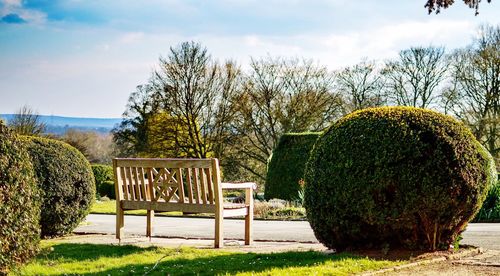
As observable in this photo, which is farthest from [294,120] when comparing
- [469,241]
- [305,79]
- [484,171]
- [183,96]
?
[484,171]

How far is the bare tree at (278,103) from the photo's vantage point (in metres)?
35.4

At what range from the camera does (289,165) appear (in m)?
22.5

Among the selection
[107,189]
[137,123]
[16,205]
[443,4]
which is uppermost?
[137,123]

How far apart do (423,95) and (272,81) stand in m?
8.73

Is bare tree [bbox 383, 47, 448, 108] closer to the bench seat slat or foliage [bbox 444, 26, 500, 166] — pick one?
foliage [bbox 444, 26, 500, 166]

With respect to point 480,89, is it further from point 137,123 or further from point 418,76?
point 137,123

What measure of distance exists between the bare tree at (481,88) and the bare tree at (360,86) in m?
4.27

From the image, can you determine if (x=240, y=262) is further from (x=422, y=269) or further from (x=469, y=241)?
(x=469, y=241)

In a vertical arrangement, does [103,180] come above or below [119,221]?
above

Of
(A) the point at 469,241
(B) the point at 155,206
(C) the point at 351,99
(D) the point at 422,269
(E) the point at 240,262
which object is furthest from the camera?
(C) the point at 351,99

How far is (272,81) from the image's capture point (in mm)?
36406

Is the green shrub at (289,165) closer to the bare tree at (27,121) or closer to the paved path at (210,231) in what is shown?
the paved path at (210,231)

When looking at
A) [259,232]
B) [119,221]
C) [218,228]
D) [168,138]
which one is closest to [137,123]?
[168,138]

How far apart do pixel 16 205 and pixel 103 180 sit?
27396mm
